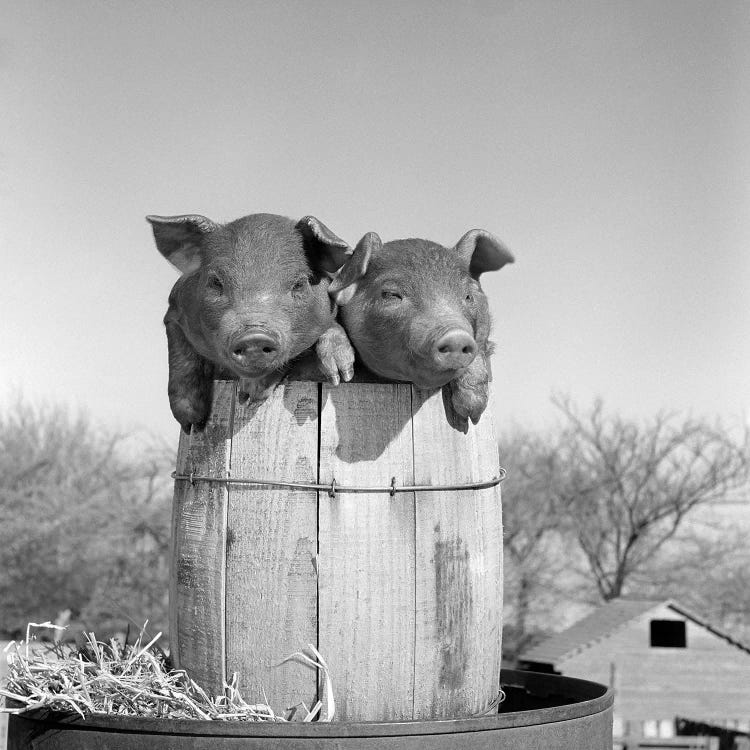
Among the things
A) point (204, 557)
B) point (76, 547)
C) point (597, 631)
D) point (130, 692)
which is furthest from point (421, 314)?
point (76, 547)

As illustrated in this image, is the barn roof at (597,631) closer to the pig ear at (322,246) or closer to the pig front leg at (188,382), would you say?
the pig front leg at (188,382)

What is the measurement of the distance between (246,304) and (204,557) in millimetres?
736

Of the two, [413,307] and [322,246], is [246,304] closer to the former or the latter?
[322,246]

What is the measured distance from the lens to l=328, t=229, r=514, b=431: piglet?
92.7 inches

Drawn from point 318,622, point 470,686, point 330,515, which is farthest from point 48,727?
point 470,686

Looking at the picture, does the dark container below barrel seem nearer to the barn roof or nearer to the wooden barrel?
the wooden barrel

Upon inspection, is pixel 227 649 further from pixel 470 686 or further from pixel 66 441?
pixel 66 441

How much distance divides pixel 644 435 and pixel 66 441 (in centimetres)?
1419

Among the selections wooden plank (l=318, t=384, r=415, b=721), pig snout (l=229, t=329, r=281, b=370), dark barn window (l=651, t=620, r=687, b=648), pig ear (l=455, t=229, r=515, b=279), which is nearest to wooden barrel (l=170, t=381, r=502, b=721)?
wooden plank (l=318, t=384, r=415, b=721)

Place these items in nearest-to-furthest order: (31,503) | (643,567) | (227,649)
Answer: (227,649), (31,503), (643,567)

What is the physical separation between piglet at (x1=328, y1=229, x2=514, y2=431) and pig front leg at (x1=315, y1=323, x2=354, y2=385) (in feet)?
0.13

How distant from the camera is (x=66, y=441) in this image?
78.0 feet

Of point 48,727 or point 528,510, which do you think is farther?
point 528,510

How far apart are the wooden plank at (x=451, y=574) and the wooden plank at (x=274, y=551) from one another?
29 cm
